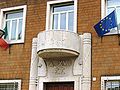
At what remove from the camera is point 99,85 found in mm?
12539

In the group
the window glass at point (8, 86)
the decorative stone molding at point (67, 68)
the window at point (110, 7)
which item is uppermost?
the window at point (110, 7)

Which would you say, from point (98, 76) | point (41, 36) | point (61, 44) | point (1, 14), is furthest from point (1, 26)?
point (98, 76)

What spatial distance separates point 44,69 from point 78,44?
1.84m

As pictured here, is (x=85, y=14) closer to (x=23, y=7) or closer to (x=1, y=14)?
(x=23, y=7)

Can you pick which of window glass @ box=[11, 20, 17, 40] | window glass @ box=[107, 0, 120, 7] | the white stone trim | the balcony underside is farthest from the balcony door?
window glass @ box=[107, 0, 120, 7]

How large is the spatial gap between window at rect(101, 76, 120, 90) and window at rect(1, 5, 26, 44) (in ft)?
14.6

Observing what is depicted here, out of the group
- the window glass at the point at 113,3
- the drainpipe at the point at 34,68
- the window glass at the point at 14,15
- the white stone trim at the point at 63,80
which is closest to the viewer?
the white stone trim at the point at 63,80

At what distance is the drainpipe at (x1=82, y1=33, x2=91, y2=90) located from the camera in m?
12.7

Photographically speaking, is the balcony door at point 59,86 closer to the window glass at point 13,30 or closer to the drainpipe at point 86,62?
the drainpipe at point 86,62

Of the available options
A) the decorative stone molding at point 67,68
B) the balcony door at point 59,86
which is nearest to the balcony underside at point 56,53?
the decorative stone molding at point 67,68

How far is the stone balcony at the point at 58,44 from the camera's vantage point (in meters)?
12.6

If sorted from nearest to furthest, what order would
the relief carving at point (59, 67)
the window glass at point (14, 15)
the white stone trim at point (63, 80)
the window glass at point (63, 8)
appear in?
the white stone trim at point (63, 80) < the relief carving at point (59, 67) < the window glass at point (63, 8) < the window glass at point (14, 15)

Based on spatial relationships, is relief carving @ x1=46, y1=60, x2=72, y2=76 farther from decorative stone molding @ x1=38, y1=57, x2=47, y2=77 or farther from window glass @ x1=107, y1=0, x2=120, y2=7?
window glass @ x1=107, y1=0, x2=120, y2=7

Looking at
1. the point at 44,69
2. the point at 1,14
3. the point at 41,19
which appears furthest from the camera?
the point at 1,14
